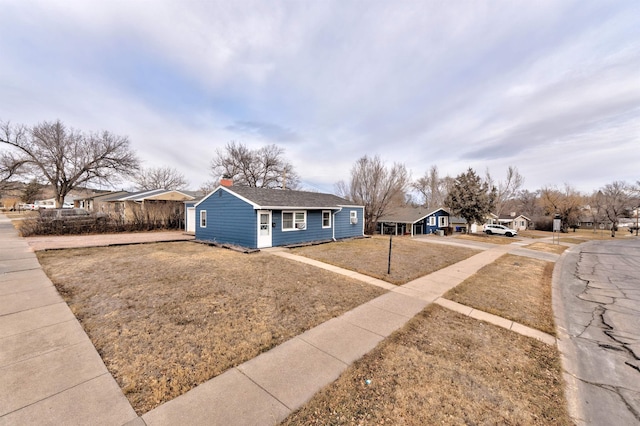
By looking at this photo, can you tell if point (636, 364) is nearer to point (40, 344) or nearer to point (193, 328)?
point (193, 328)

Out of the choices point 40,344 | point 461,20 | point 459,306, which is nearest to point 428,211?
point 461,20

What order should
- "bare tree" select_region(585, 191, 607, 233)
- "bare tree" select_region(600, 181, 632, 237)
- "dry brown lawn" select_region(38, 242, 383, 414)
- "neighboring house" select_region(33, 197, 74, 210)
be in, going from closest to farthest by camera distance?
1. "dry brown lawn" select_region(38, 242, 383, 414)
2. "bare tree" select_region(600, 181, 632, 237)
3. "bare tree" select_region(585, 191, 607, 233)
4. "neighboring house" select_region(33, 197, 74, 210)

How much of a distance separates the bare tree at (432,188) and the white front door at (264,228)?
36.8 metres

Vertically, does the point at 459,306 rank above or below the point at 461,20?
below

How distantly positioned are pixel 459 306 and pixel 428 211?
26.7 m

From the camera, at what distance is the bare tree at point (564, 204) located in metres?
42.6

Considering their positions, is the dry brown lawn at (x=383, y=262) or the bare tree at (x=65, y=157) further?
the bare tree at (x=65, y=157)

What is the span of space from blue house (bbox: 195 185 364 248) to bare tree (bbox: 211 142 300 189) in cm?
1683

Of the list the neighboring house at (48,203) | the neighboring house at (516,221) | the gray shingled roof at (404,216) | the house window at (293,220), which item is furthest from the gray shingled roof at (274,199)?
the neighboring house at (48,203)

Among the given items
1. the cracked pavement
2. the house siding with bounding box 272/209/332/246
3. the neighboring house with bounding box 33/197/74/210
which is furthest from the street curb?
the neighboring house with bounding box 33/197/74/210

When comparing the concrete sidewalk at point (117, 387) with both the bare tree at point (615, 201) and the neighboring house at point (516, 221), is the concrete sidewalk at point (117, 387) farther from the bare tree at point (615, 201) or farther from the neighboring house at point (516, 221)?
the bare tree at point (615, 201)

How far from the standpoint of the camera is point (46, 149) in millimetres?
26828

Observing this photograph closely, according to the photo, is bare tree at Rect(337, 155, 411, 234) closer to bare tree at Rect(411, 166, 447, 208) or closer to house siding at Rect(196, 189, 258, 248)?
house siding at Rect(196, 189, 258, 248)

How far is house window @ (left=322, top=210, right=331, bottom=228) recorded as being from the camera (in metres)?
16.2
